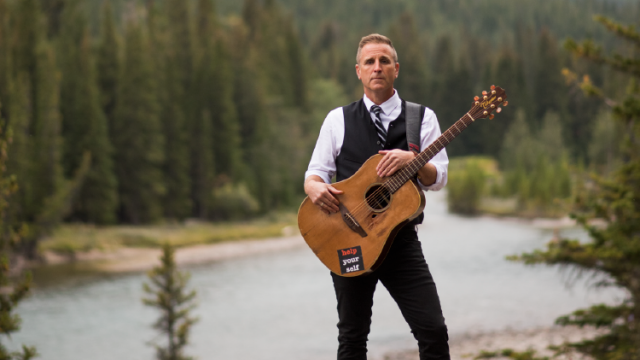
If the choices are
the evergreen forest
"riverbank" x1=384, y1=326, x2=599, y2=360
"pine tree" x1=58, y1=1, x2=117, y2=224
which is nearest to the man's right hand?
the evergreen forest

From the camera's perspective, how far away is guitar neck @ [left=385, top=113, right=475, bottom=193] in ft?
11.5

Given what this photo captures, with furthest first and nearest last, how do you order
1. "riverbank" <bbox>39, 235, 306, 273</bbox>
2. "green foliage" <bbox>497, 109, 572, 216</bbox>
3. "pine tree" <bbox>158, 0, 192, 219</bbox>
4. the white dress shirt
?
"green foliage" <bbox>497, 109, 572, 216</bbox> < "pine tree" <bbox>158, 0, 192, 219</bbox> < "riverbank" <bbox>39, 235, 306, 273</bbox> < the white dress shirt

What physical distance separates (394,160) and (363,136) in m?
0.30

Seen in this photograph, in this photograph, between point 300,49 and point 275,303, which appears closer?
point 275,303

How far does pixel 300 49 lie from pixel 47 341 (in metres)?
55.1

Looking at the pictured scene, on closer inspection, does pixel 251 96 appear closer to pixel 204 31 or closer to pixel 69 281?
pixel 204 31

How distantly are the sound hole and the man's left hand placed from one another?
0.13 meters

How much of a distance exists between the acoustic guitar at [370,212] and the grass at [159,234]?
3227 cm

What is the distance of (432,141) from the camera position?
3.68m

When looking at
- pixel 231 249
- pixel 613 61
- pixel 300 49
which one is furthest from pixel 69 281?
pixel 300 49

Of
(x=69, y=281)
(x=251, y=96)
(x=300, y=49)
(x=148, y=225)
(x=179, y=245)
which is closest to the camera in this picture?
(x=69, y=281)

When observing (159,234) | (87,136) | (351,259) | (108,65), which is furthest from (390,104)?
(108,65)

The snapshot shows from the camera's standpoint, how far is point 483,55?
351 ft

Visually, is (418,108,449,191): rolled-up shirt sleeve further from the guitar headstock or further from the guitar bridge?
the guitar bridge
